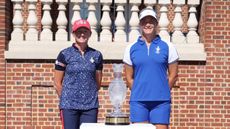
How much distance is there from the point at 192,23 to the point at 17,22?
2648 millimetres

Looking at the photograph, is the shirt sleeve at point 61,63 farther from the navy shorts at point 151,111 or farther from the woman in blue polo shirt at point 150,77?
the navy shorts at point 151,111

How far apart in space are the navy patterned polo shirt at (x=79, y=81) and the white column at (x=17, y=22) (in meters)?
2.74

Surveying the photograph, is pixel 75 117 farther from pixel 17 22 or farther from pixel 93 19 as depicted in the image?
pixel 17 22

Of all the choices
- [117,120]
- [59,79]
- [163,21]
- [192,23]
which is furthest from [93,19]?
[117,120]

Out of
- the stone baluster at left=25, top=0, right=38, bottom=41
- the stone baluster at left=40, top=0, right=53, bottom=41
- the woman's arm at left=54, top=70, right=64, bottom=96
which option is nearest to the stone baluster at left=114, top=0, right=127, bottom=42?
the stone baluster at left=40, top=0, right=53, bottom=41

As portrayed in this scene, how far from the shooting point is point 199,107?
906cm

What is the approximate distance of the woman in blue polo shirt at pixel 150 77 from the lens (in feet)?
20.2

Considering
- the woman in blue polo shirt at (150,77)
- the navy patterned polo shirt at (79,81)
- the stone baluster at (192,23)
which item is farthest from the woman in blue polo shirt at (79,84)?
the stone baluster at (192,23)

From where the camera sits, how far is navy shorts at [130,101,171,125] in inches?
243

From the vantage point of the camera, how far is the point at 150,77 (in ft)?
20.2

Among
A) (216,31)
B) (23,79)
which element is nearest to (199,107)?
(216,31)

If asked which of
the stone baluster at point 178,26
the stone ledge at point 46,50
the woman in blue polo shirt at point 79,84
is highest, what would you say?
the stone baluster at point 178,26

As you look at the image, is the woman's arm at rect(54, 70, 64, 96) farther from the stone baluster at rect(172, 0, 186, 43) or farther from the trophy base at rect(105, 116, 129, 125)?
the stone baluster at rect(172, 0, 186, 43)

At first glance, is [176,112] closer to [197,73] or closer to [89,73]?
[197,73]
